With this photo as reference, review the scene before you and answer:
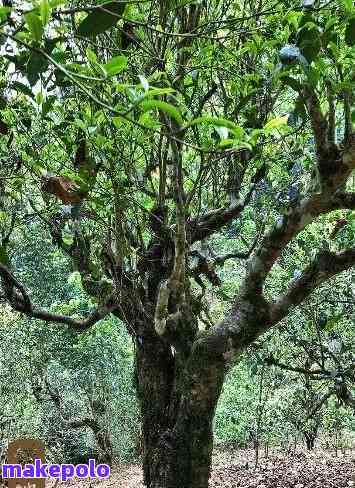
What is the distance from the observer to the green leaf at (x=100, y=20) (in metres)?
1.02

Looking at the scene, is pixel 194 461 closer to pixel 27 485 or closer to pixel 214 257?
pixel 214 257

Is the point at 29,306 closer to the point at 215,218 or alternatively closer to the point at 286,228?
the point at 215,218

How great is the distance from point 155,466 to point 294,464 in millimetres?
5281

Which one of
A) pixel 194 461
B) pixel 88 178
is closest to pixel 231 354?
pixel 194 461

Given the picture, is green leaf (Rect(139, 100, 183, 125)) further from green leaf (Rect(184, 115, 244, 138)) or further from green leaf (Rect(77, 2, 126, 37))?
green leaf (Rect(77, 2, 126, 37))

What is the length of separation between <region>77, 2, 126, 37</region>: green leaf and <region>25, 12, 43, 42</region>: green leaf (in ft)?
0.33

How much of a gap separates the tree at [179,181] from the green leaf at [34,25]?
88 cm

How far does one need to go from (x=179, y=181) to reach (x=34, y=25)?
1.84m

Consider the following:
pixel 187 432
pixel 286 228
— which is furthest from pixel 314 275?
pixel 187 432

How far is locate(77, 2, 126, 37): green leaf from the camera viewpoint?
3.35 ft

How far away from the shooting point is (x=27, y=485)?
5.62 meters

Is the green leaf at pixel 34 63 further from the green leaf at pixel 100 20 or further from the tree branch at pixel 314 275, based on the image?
the tree branch at pixel 314 275

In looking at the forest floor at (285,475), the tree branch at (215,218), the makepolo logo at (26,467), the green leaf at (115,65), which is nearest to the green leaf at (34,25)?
the green leaf at (115,65)

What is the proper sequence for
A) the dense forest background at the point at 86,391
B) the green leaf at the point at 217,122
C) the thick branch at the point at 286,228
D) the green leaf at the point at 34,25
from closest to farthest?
the green leaf at the point at 34,25
the green leaf at the point at 217,122
the thick branch at the point at 286,228
the dense forest background at the point at 86,391
